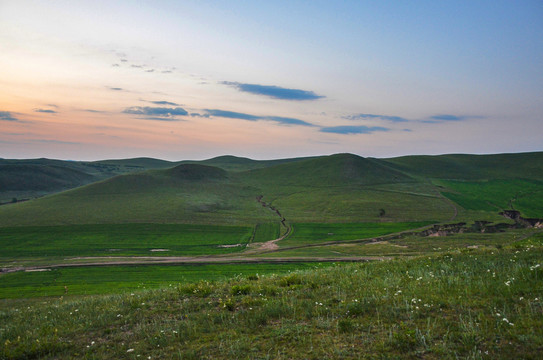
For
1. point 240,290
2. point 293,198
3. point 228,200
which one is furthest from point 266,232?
point 240,290

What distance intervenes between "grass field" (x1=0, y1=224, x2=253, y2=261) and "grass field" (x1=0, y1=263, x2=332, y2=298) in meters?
13.6

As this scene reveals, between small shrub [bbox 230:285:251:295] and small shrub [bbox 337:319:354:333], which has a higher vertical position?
small shrub [bbox 337:319:354:333]

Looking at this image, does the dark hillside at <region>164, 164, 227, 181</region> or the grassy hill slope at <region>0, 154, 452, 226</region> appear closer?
the grassy hill slope at <region>0, 154, 452, 226</region>

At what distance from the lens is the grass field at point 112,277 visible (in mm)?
41906

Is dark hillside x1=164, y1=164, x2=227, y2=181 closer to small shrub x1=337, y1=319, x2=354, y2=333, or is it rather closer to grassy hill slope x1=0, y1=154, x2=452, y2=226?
grassy hill slope x1=0, y1=154, x2=452, y2=226

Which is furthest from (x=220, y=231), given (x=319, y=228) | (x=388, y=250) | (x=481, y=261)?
(x=481, y=261)

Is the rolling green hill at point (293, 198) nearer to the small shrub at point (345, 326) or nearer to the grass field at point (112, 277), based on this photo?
the grass field at point (112, 277)

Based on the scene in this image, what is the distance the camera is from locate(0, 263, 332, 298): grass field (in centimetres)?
4191

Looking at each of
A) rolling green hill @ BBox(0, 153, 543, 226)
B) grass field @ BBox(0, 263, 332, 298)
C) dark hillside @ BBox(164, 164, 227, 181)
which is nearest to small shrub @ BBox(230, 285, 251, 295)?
grass field @ BBox(0, 263, 332, 298)

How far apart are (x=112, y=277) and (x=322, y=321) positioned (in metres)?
49.4

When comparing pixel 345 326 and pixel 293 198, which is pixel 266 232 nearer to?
pixel 293 198

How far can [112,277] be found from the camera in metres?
49.2

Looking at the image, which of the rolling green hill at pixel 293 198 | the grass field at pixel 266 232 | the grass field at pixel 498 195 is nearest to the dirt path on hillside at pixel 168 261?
the grass field at pixel 266 232

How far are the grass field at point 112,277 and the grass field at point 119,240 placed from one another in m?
13.6
